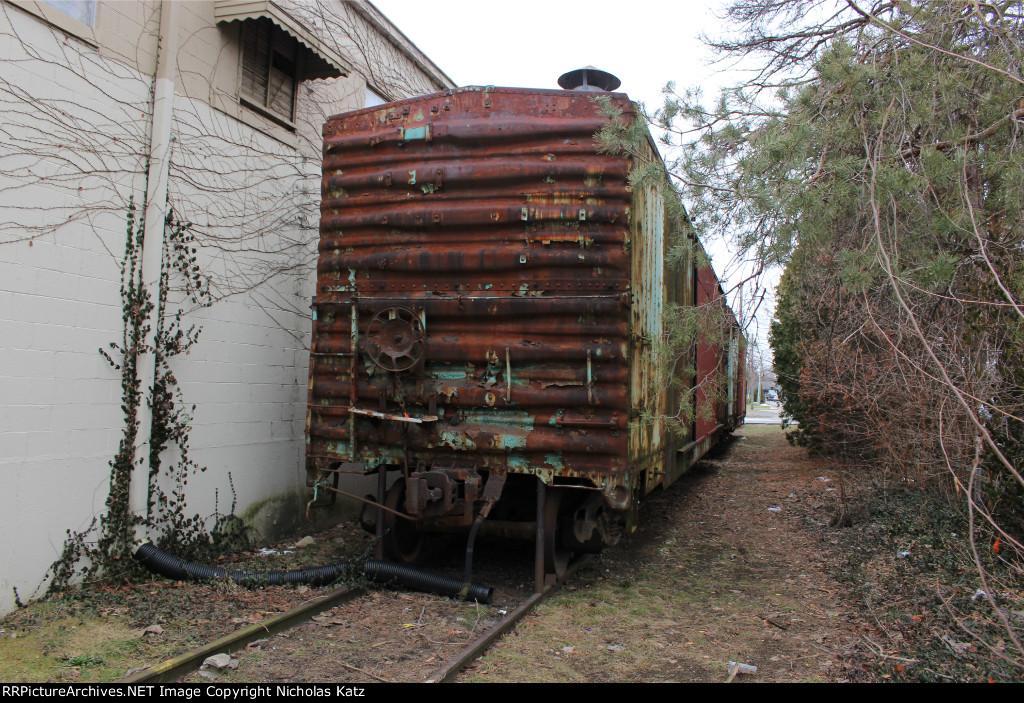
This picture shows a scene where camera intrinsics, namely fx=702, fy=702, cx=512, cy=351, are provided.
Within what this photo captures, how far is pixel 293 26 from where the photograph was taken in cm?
664

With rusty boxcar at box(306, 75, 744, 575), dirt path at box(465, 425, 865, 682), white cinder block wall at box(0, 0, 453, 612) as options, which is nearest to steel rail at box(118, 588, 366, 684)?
rusty boxcar at box(306, 75, 744, 575)

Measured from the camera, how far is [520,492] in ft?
20.3

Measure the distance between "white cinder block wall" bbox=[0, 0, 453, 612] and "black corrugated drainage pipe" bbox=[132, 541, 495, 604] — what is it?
60cm

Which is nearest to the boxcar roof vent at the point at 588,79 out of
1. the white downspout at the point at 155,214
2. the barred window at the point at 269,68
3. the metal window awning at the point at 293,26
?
the metal window awning at the point at 293,26

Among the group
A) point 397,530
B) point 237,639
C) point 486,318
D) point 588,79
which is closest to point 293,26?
point 588,79

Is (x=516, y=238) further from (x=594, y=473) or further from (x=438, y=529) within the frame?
(x=438, y=529)

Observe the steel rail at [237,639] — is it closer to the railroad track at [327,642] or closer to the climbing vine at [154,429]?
the railroad track at [327,642]

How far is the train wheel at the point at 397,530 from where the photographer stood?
575cm

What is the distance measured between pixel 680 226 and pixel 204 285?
409cm

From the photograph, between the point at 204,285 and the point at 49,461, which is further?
the point at 204,285

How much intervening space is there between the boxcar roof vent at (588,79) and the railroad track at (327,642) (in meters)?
4.48

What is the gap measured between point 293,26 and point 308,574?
497 cm

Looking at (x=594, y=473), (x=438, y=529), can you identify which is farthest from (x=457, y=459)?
(x=594, y=473)

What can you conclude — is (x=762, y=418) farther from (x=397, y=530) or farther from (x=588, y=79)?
(x=397, y=530)
